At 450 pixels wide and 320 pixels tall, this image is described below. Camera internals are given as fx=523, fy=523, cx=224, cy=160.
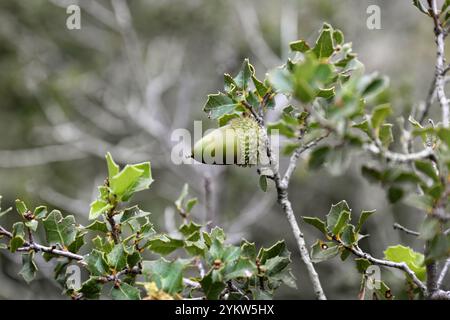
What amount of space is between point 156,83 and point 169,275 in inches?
115

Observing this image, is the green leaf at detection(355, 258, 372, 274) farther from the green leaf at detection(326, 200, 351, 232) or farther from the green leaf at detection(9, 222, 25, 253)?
the green leaf at detection(9, 222, 25, 253)

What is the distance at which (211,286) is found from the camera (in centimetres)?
75

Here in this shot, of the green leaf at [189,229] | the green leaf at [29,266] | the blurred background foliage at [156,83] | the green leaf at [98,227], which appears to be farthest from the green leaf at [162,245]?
the blurred background foliage at [156,83]

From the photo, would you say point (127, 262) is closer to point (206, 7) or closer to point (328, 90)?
point (328, 90)

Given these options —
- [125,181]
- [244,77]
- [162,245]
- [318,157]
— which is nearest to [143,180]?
[125,181]

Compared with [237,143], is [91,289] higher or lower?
lower

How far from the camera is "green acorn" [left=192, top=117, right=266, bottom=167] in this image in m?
0.87

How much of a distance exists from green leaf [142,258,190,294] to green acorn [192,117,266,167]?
21 cm

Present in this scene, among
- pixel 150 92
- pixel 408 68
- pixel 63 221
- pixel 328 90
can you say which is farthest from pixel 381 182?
pixel 408 68

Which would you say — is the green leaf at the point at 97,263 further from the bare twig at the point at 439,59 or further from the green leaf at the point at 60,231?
the bare twig at the point at 439,59

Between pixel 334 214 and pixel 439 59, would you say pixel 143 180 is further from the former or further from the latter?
pixel 439 59

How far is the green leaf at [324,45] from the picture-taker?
811 mm

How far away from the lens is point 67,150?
157 inches

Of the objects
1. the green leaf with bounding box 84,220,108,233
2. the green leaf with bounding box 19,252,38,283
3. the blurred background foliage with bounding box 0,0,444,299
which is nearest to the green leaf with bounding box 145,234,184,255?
the green leaf with bounding box 84,220,108,233
